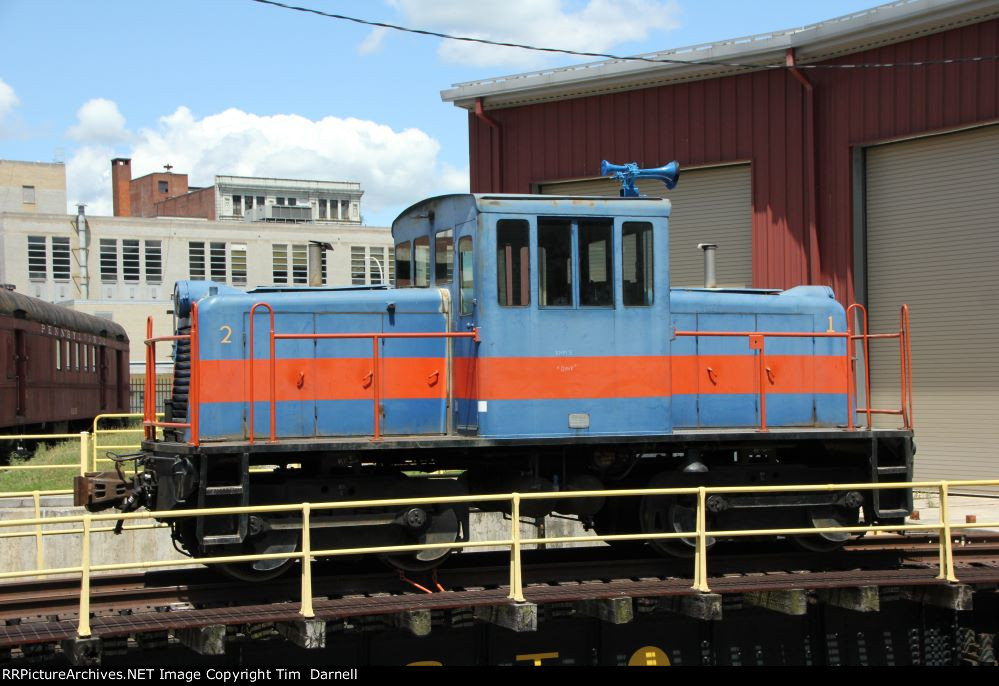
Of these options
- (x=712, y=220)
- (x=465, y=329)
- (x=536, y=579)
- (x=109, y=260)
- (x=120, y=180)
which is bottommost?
(x=536, y=579)

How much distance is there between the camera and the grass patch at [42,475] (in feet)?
59.7

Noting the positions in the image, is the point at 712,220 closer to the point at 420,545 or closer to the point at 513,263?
the point at 513,263

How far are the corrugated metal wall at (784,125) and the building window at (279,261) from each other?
109 ft

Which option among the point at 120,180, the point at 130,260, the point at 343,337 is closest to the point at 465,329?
the point at 343,337

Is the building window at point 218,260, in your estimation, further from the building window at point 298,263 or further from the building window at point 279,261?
the building window at point 298,263

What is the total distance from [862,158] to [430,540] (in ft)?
43.2

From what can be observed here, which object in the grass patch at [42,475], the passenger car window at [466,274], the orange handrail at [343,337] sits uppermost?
the passenger car window at [466,274]

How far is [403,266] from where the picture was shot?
12.2 meters

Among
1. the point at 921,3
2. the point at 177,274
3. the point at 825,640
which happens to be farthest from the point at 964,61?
the point at 177,274

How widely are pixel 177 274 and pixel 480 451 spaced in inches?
1778

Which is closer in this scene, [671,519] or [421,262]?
[671,519]

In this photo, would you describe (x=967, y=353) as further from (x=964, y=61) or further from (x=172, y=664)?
(x=172, y=664)

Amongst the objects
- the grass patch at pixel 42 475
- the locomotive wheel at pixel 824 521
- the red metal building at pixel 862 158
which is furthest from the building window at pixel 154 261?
the locomotive wheel at pixel 824 521

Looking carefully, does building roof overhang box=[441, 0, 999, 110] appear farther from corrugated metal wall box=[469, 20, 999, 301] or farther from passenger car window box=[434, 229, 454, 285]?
passenger car window box=[434, 229, 454, 285]
